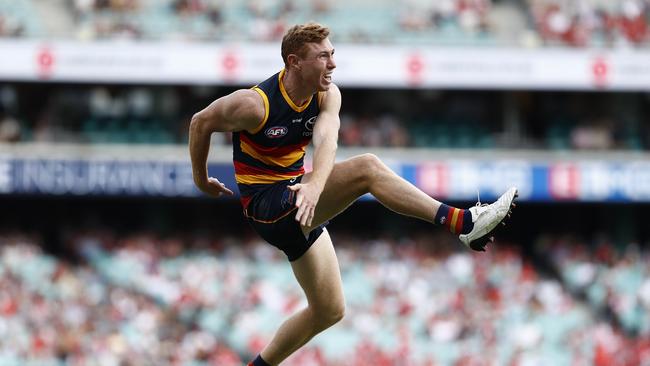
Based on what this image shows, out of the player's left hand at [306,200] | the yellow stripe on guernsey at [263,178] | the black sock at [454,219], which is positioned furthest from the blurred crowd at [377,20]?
the player's left hand at [306,200]

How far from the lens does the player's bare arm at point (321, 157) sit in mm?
6684

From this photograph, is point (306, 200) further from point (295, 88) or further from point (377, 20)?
point (377, 20)

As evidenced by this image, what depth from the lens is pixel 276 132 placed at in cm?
729

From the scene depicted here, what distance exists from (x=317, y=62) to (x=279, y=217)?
3.39 ft

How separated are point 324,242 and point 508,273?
523 inches

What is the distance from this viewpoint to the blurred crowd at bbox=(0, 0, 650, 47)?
72.3ft

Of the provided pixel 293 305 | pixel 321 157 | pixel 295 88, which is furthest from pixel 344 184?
pixel 293 305

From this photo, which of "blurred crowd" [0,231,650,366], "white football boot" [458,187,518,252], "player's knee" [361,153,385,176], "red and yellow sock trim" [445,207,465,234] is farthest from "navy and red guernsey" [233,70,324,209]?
"blurred crowd" [0,231,650,366]

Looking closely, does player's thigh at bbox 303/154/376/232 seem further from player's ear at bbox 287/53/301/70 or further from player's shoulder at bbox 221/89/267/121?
player's ear at bbox 287/53/301/70

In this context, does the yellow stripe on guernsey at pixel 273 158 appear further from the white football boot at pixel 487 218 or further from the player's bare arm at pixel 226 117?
the white football boot at pixel 487 218

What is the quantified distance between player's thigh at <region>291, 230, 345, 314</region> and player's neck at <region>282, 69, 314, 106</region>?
1.03 metres

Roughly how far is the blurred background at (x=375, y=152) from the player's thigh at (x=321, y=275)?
11.0 metres

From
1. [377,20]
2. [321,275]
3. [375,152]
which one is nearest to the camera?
[321,275]

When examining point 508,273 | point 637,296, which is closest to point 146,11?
point 508,273
